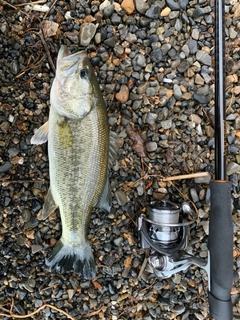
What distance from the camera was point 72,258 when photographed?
227cm

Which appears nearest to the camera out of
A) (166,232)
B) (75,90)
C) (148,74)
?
(75,90)

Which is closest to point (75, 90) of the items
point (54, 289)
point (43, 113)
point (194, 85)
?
point (43, 113)

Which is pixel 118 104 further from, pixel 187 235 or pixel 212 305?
pixel 212 305

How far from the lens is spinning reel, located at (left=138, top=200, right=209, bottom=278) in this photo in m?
2.42

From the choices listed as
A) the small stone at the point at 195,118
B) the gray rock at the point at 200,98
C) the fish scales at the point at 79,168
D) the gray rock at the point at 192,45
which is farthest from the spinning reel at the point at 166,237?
the gray rock at the point at 192,45

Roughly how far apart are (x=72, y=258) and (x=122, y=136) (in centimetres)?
98

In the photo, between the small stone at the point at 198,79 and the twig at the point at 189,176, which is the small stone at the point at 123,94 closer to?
the small stone at the point at 198,79

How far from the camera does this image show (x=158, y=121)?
2.68 meters

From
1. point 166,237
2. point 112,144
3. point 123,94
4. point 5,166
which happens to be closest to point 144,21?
point 123,94

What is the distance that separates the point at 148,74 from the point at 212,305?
5.65 ft

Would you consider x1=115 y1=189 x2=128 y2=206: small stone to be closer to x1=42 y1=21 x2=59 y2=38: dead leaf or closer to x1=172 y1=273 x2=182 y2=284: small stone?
x1=172 y1=273 x2=182 y2=284: small stone

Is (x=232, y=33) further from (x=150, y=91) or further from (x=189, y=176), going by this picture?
(x=189, y=176)

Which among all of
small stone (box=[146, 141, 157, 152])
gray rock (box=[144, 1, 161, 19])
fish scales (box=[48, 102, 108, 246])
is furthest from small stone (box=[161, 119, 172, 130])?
gray rock (box=[144, 1, 161, 19])

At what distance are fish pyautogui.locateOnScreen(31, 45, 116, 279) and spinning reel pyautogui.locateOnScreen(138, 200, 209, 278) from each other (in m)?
0.44
